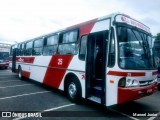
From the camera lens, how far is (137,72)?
221 inches

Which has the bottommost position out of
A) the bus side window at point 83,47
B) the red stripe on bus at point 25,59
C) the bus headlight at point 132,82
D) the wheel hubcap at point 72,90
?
the wheel hubcap at point 72,90

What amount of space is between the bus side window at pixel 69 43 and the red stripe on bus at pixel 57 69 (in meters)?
0.25

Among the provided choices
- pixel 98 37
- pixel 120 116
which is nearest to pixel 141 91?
pixel 120 116

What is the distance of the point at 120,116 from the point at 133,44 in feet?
7.60

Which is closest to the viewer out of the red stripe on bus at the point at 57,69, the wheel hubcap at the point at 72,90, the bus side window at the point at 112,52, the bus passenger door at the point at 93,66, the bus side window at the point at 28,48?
the bus side window at the point at 112,52

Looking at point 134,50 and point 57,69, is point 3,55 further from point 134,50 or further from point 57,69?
point 134,50

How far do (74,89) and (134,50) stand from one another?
116 inches

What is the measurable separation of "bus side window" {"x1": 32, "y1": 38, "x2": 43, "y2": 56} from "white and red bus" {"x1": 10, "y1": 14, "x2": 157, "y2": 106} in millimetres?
1060

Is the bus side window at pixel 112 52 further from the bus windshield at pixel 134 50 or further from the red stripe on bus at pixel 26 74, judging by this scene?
the red stripe on bus at pixel 26 74

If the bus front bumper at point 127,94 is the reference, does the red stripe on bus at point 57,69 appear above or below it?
above

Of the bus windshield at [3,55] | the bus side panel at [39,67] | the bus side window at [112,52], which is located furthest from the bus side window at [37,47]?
the bus windshield at [3,55]

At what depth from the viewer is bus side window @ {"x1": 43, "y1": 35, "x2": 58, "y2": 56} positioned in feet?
30.0

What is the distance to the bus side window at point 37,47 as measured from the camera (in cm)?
1089

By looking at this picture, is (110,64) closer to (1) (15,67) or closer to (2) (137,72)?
(2) (137,72)
